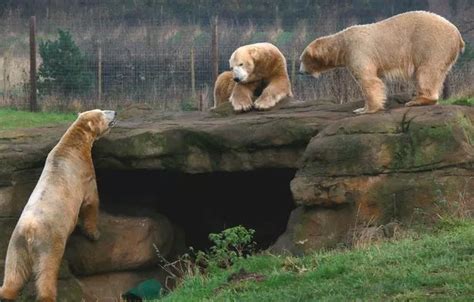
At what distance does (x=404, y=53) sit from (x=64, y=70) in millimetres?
12837

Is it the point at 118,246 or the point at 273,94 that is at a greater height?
the point at 273,94

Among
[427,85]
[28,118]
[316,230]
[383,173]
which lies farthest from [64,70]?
[383,173]

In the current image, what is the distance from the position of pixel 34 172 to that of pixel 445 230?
4668 mm

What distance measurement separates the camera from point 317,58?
1084 centimetres

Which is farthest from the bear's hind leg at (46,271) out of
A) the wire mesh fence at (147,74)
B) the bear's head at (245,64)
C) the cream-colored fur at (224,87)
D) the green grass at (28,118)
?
the wire mesh fence at (147,74)

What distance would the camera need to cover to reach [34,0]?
107 feet

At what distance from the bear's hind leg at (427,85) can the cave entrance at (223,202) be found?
8.74 feet

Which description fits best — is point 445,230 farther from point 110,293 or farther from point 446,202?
point 110,293

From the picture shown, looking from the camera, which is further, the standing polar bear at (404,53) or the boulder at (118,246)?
the boulder at (118,246)

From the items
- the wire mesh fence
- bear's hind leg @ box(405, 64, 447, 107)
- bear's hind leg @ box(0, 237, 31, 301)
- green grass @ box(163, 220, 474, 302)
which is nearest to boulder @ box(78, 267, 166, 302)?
bear's hind leg @ box(0, 237, 31, 301)

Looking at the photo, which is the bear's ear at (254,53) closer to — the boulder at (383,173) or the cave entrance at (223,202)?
the cave entrance at (223,202)

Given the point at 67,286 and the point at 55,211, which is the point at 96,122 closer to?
the point at 55,211

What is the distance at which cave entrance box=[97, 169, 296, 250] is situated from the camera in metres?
12.4

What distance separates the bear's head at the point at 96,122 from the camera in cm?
1062
